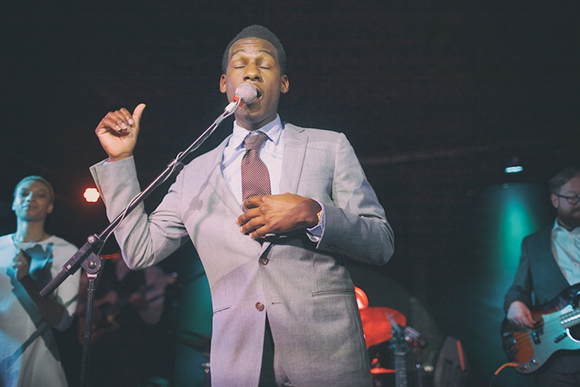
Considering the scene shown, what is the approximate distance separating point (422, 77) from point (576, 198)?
1.73 metres

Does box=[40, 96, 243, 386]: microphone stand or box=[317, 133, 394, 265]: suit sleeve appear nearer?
box=[317, 133, 394, 265]: suit sleeve

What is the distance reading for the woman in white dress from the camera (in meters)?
3.21

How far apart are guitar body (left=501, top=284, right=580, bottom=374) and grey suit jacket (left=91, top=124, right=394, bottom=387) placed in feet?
8.70

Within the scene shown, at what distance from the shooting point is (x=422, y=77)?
12.4 feet

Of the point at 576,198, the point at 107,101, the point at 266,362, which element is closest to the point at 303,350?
the point at 266,362

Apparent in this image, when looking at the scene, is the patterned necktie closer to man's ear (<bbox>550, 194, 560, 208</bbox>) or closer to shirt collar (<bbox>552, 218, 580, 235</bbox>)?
shirt collar (<bbox>552, 218, 580, 235</bbox>)

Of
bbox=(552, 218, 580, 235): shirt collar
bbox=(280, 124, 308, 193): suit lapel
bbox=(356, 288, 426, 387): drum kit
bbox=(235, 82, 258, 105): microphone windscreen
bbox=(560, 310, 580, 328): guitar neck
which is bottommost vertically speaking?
bbox=(356, 288, 426, 387): drum kit

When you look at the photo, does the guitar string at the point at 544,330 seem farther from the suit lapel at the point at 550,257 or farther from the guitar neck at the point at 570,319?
the suit lapel at the point at 550,257

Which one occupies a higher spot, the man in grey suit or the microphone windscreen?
the microphone windscreen

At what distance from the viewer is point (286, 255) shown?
154 cm

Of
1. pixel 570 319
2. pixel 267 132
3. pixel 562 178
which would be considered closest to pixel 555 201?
pixel 562 178

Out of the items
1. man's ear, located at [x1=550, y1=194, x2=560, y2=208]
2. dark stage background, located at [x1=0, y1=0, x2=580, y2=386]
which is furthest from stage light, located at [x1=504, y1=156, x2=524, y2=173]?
man's ear, located at [x1=550, y1=194, x2=560, y2=208]

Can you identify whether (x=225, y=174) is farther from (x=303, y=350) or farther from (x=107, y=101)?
(x=107, y=101)

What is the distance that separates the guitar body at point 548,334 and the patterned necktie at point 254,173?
2967 mm
